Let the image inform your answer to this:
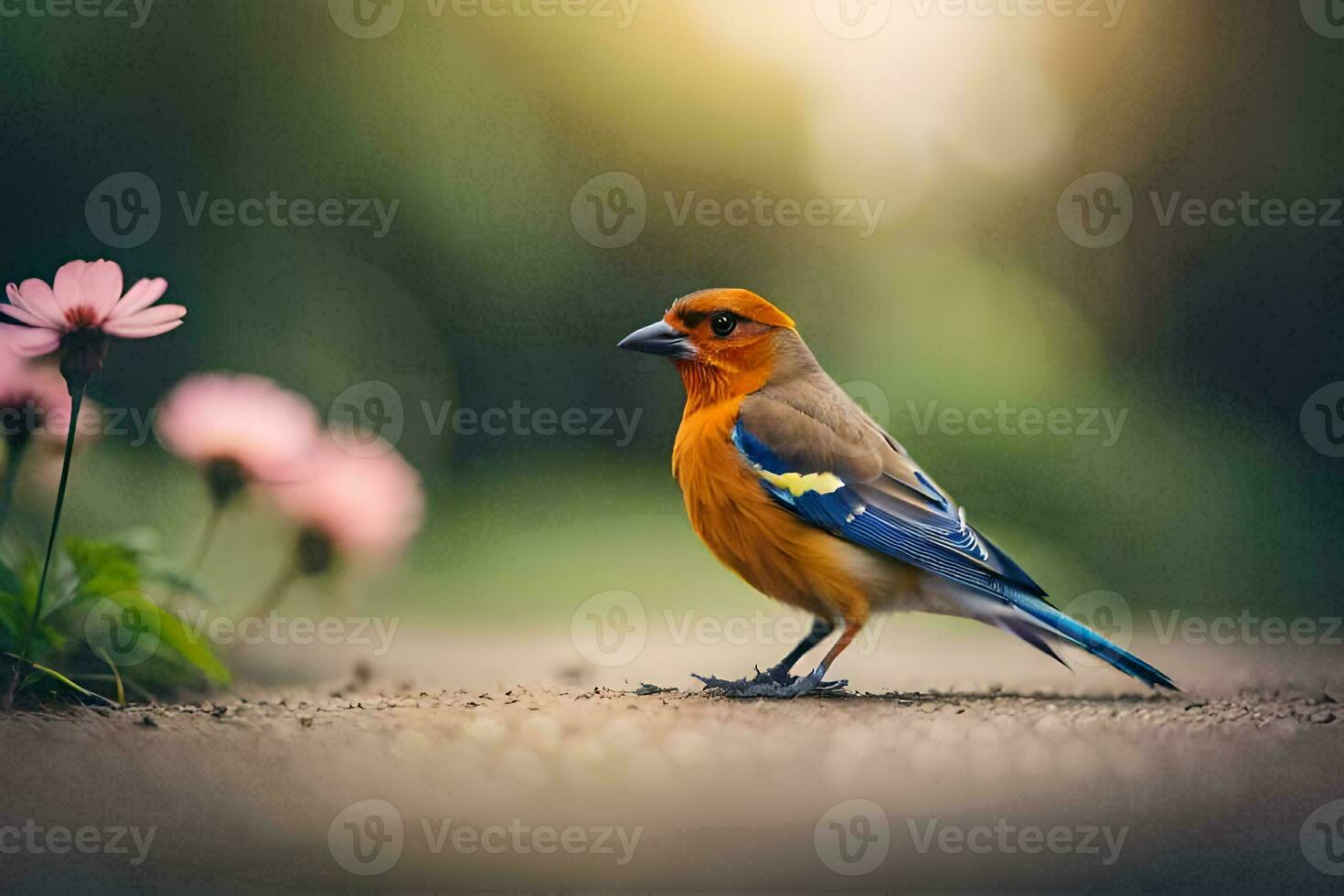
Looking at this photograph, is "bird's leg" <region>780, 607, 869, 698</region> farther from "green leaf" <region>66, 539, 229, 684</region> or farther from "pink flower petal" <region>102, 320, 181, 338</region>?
"pink flower petal" <region>102, 320, 181, 338</region>

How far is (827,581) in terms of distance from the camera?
309 centimetres

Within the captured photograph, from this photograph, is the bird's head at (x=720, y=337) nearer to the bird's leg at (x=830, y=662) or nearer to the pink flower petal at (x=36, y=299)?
the bird's leg at (x=830, y=662)

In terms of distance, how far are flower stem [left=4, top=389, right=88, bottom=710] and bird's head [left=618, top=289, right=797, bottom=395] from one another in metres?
1.30

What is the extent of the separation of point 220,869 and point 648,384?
10.7 feet

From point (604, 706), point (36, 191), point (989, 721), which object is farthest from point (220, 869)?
point (36, 191)

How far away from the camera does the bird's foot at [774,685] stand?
2975 mm

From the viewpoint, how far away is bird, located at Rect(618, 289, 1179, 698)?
3.06 meters

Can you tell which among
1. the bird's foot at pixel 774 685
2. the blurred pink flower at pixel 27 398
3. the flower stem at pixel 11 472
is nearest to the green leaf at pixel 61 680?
the flower stem at pixel 11 472

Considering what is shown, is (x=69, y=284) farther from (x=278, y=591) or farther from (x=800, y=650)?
(x=800, y=650)

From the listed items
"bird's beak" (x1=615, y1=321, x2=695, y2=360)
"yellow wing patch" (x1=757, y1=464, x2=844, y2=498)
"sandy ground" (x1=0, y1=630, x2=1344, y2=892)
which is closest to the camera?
"sandy ground" (x1=0, y1=630, x2=1344, y2=892)

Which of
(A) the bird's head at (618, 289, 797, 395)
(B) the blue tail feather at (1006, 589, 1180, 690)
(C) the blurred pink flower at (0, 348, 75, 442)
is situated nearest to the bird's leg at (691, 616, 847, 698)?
(B) the blue tail feather at (1006, 589, 1180, 690)

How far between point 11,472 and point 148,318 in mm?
477

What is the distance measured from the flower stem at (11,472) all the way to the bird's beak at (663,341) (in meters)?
1.37

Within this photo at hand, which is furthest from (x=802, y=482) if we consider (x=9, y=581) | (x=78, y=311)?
(x=9, y=581)
